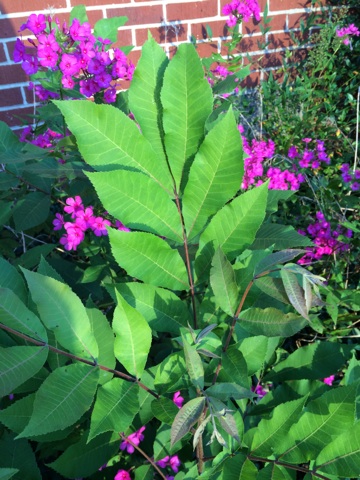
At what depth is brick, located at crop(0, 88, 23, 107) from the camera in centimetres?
303

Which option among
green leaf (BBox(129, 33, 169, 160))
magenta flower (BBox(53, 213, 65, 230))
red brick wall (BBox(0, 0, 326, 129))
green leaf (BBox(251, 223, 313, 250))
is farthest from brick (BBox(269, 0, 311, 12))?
green leaf (BBox(129, 33, 169, 160))

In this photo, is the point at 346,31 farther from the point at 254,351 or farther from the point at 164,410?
the point at 164,410

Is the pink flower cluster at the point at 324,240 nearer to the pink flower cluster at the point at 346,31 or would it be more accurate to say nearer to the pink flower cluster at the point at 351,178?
the pink flower cluster at the point at 351,178

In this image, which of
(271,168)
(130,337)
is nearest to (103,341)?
(130,337)

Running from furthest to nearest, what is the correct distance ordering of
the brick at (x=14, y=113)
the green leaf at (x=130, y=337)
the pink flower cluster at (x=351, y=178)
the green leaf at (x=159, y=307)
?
1. the brick at (x=14, y=113)
2. the pink flower cluster at (x=351, y=178)
3. the green leaf at (x=159, y=307)
4. the green leaf at (x=130, y=337)

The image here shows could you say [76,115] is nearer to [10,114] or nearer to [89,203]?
[89,203]

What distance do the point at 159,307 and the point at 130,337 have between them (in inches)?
4.3

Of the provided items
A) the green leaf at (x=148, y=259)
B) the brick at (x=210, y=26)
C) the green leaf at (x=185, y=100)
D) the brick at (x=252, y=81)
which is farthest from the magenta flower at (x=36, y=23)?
the brick at (x=252, y=81)

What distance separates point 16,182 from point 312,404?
1.08 metres

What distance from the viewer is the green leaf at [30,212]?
61.2 inches

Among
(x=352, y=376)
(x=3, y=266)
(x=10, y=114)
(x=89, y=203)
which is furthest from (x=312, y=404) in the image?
(x=10, y=114)

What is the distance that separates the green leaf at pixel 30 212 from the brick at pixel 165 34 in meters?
1.87

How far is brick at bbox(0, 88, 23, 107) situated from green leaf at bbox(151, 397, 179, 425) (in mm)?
2631

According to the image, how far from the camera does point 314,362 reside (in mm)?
1090
